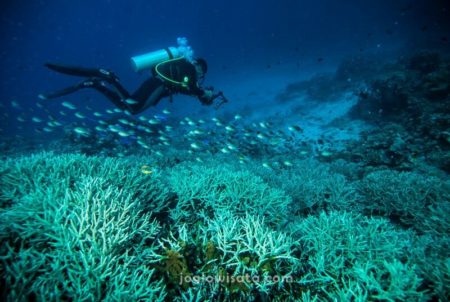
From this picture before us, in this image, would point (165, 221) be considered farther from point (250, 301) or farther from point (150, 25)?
point (150, 25)

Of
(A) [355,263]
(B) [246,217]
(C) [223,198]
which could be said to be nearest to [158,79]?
(C) [223,198]

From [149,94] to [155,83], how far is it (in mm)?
439

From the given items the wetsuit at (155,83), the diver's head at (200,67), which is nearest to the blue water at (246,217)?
the wetsuit at (155,83)

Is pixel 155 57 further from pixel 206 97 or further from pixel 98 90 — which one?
pixel 206 97

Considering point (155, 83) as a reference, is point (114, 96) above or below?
below

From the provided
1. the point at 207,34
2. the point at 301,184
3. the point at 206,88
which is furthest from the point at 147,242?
the point at 207,34

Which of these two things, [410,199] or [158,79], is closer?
[410,199]

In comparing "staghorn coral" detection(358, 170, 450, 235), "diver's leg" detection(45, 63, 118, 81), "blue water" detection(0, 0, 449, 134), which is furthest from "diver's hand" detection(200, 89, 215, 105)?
"blue water" detection(0, 0, 449, 134)

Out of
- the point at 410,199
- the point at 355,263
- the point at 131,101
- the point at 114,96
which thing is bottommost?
the point at 355,263

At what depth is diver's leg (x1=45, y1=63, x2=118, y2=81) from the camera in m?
7.42

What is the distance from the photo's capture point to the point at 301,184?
6.05 m

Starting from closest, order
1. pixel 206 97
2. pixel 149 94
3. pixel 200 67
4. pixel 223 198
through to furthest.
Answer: pixel 223 198
pixel 206 97
pixel 200 67
pixel 149 94

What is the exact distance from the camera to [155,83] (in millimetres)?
8367

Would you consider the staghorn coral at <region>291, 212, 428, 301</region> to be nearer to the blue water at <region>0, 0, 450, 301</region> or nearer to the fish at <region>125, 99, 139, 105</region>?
the blue water at <region>0, 0, 450, 301</region>
